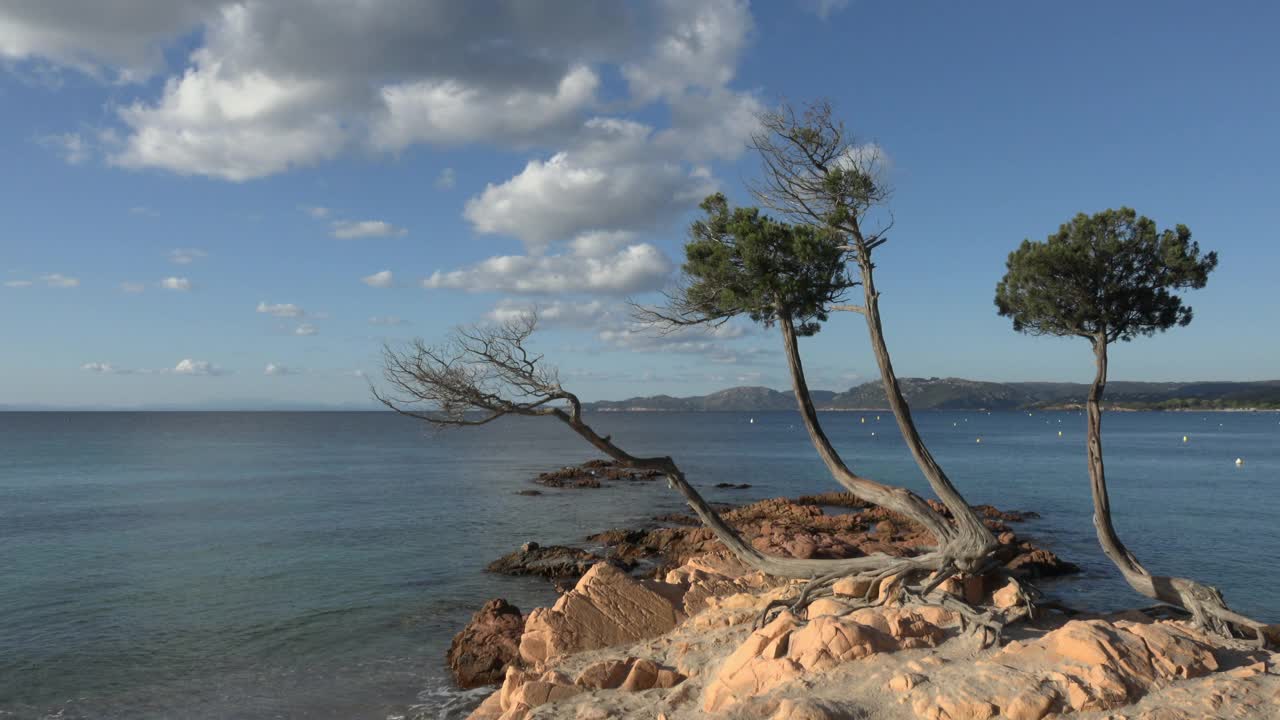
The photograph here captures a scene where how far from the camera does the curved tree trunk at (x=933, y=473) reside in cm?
1355

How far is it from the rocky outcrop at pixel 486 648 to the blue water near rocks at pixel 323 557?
464 millimetres

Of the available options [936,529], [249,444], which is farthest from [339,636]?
[249,444]

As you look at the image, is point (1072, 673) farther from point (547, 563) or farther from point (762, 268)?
point (547, 563)

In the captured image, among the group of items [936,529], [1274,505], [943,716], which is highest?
[936,529]

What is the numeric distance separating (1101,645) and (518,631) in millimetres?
9970

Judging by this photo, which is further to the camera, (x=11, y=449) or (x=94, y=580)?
(x=11, y=449)

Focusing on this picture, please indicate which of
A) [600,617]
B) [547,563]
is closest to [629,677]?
[600,617]

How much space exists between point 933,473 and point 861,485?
1325mm

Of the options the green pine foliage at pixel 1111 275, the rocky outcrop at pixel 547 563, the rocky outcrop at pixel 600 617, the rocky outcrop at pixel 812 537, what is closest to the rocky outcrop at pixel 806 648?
the rocky outcrop at pixel 600 617

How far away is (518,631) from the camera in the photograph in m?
14.9

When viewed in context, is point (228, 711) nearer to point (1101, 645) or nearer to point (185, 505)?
point (1101, 645)

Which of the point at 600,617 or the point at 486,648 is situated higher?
the point at 600,617

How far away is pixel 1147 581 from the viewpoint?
14.1 m

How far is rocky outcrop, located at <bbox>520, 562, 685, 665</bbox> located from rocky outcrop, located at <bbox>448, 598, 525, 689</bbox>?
0.52 m
